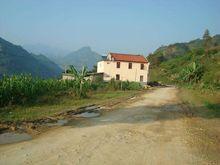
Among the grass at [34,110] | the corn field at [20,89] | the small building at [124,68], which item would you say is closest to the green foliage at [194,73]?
the small building at [124,68]

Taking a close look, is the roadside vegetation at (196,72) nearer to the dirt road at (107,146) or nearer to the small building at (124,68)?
the small building at (124,68)

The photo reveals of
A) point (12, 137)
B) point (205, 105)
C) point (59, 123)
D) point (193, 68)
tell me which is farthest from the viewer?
point (193, 68)

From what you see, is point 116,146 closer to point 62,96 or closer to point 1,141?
point 1,141

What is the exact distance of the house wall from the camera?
62.8 metres

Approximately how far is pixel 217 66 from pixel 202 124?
59.4m

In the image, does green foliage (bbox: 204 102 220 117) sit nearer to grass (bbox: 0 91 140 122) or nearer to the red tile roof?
grass (bbox: 0 91 140 122)

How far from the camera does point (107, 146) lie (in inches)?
437

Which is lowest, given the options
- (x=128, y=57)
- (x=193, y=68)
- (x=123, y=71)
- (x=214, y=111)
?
(x=214, y=111)

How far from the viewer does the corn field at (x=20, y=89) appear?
914 inches

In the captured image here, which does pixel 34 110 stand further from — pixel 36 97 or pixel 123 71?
pixel 123 71

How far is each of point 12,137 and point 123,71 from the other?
52.0 m

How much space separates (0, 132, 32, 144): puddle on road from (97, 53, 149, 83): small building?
49.7 meters

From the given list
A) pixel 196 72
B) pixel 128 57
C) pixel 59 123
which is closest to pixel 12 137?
pixel 59 123

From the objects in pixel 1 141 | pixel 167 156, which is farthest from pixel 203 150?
pixel 1 141
